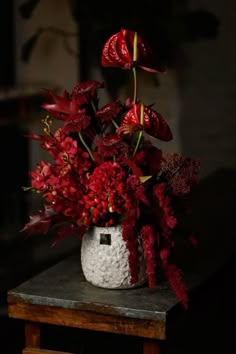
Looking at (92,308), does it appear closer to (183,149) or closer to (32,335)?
(32,335)

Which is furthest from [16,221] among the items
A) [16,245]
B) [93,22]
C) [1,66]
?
[93,22]

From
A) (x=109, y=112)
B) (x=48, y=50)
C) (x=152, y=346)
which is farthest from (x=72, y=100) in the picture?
(x=48, y=50)

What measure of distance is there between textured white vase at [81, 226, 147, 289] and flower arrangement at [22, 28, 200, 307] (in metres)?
0.03

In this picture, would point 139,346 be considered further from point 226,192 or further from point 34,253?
point 34,253

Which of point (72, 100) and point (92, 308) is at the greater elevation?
point (72, 100)

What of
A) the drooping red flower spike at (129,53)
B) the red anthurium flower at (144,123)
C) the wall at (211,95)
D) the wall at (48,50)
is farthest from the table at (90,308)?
the wall at (48,50)

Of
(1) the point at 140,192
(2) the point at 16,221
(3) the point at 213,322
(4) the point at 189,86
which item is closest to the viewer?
(1) the point at 140,192

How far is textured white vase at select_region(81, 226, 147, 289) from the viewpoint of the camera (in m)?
2.25

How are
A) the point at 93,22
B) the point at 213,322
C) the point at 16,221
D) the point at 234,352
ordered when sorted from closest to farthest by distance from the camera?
the point at 234,352 < the point at 213,322 < the point at 93,22 < the point at 16,221

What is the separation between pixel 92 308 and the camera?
2.18 m

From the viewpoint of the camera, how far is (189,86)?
3787mm

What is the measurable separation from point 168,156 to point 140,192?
6.9 inches

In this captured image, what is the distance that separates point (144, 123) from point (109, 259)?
341 millimetres

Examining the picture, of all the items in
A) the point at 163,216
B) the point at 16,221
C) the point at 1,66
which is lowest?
the point at 16,221
